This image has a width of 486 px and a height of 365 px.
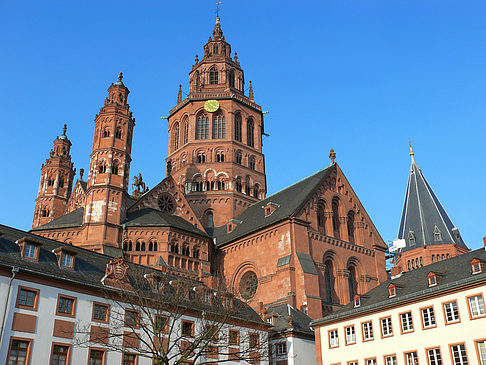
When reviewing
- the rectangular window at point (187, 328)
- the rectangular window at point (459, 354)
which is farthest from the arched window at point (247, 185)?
the rectangular window at point (459, 354)

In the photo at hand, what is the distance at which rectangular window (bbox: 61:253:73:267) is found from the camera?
32.9 metres

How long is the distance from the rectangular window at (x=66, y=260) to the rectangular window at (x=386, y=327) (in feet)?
71.5

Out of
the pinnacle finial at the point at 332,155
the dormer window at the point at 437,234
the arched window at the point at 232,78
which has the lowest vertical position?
the pinnacle finial at the point at 332,155

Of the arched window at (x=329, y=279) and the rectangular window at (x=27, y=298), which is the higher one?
the arched window at (x=329, y=279)

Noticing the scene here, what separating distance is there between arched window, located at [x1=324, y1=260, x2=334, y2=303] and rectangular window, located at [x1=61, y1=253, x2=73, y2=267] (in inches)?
→ 1054

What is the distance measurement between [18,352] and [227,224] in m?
38.5

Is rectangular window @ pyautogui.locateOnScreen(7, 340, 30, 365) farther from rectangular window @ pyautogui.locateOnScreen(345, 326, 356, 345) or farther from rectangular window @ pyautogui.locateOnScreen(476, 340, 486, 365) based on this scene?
rectangular window @ pyautogui.locateOnScreen(476, 340, 486, 365)

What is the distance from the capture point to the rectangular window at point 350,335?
39125mm

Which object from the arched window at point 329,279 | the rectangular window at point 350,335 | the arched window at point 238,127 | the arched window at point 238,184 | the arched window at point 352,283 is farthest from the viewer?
the arched window at point 238,127

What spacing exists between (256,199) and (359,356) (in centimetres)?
3543

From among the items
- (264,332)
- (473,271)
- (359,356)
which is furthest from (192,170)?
(473,271)

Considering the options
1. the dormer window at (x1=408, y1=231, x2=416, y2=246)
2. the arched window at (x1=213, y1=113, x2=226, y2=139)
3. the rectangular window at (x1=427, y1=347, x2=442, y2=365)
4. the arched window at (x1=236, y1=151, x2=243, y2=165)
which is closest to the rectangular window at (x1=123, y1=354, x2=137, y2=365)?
the rectangular window at (x1=427, y1=347, x2=442, y2=365)

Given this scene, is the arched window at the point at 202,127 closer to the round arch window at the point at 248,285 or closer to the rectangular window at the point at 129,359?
the round arch window at the point at 248,285

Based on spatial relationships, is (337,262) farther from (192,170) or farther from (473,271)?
(192,170)
